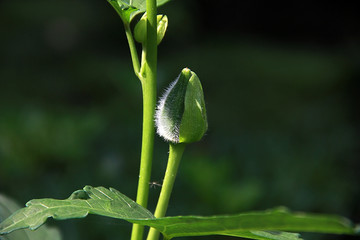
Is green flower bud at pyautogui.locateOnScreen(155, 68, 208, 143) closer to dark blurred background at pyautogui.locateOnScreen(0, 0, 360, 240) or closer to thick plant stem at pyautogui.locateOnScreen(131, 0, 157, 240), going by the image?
thick plant stem at pyautogui.locateOnScreen(131, 0, 157, 240)

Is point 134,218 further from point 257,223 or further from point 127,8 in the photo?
point 127,8

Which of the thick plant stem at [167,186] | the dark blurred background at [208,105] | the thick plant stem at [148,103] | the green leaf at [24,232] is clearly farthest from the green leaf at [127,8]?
the dark blurred background at [208,105]

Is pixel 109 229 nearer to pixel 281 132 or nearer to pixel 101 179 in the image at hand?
pixel 101 179

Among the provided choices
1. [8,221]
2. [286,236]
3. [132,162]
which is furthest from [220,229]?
[132,162]

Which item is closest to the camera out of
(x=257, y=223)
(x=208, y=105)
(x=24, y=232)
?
(x=257, y=223)

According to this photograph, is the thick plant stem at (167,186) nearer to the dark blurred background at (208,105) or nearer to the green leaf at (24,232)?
the green leaf at (24,232)

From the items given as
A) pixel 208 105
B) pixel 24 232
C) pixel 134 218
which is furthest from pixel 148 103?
pixel 208 105
